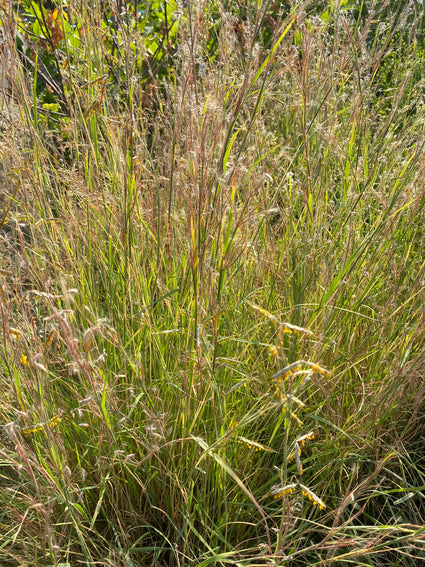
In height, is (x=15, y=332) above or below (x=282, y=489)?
above

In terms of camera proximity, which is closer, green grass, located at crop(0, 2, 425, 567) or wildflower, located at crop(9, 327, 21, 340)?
wildflower, located at crop(9, 327, 21, 340)

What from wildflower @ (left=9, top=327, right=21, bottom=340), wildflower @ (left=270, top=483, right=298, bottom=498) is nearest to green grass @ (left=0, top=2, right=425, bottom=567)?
wildflower @ (left=9, top=327, right=21, bottom=340)

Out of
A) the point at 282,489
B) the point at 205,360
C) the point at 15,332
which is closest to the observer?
the point at 282,489

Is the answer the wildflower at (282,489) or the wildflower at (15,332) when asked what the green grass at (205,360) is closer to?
the wildflower at (15,332)

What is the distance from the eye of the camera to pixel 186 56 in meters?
1.37

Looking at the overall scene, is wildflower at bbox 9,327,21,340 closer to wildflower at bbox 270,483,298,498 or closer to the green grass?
the green grass

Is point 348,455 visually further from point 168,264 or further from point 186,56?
point 186,56

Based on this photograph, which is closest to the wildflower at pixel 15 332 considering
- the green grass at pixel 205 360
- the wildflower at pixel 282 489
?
the green grass at pixel 205 360

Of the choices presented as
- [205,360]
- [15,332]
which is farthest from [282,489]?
[15,332]

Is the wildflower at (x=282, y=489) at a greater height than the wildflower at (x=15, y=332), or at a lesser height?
lesser

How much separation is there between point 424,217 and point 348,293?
1.41 feet

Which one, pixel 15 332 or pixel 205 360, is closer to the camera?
pixel 15 332

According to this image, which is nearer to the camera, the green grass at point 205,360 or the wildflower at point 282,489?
the wildflower at point 282,489

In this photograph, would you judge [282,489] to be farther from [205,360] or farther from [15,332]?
[15,332]
